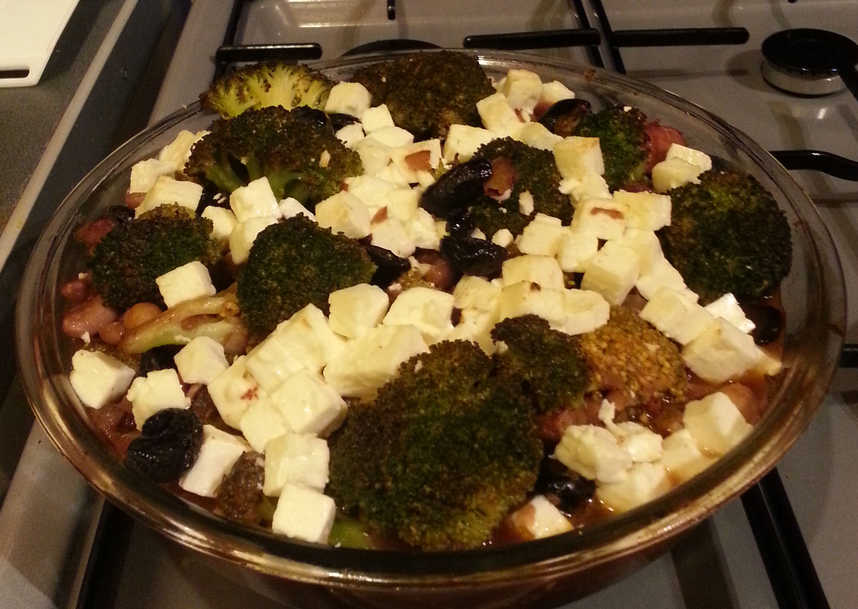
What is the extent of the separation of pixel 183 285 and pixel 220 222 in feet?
0.39

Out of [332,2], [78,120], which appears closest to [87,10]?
[78,120]

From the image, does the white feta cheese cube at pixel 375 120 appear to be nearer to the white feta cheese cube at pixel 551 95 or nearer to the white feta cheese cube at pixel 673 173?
the white feta cheese cube at pixel 551 95

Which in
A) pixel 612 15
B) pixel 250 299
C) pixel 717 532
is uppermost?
pixel 250 299

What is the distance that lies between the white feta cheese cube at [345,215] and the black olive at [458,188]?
A: 0.28 ft

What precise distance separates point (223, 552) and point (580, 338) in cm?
41

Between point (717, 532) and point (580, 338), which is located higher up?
point (580, 338)

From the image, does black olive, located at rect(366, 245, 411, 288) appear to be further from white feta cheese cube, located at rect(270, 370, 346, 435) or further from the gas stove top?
the gas stove top

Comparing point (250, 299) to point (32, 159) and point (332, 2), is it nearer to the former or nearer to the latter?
point (32, 159)

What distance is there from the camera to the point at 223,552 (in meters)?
0.71

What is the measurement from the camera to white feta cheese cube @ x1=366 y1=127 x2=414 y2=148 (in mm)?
1083

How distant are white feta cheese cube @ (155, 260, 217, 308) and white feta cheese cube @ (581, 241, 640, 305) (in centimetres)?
43

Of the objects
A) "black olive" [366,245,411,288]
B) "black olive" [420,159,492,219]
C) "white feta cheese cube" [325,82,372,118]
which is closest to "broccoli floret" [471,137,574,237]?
"black olive" [420,159,492,219]

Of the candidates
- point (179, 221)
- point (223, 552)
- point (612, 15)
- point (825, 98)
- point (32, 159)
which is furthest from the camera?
point (612, 15)

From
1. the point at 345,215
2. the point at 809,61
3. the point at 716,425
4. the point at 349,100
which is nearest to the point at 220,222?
the point at 345,215
